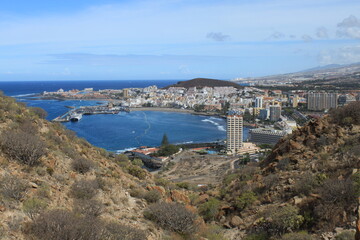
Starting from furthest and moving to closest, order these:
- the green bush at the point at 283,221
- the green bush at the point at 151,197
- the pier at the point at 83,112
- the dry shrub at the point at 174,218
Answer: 1. the pier at the point at 83,112
2. the green bush at the point at 151,197
3. the green bush at the point at 283,221
4. the dry shrub at the point at 174,218

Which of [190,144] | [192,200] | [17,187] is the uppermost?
[17,187]

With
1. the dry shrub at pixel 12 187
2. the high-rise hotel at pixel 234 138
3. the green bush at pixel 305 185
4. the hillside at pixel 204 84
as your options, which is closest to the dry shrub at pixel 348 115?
the green bush at pixel 305 185

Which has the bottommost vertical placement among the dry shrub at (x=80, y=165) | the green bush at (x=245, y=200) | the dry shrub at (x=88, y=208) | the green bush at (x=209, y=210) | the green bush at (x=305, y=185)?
the green bush at (x=209, y=210)

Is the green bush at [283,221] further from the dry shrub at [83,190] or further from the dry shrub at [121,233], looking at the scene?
the dry shrub at [83,190]

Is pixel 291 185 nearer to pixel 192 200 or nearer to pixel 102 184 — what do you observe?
pixel 192 200

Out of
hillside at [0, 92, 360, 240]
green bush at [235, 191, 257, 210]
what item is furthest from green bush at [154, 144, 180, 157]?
green bush at [235, 191, 257, 210]

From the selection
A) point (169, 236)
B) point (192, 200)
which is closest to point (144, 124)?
point (192, 200)
